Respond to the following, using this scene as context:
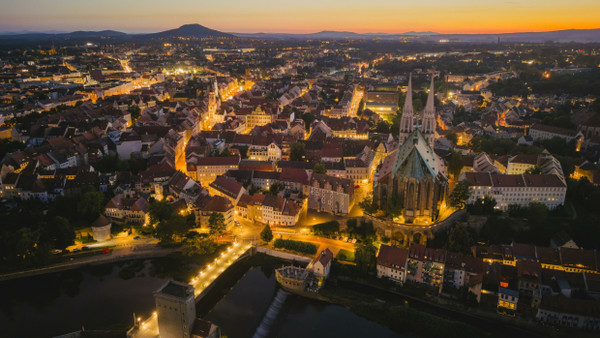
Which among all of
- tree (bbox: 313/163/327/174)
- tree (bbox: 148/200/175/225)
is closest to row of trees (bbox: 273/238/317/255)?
tree (bbox: 148/200/175/225)

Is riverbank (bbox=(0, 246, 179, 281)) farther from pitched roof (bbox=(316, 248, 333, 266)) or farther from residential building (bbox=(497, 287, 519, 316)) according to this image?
residential building (bbox=(497, 287, 519, 316))

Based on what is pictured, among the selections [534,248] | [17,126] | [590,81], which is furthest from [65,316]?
[590,81]

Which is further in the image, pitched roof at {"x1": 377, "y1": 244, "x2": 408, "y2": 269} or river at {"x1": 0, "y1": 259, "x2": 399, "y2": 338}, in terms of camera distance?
pitched roof at {"x1": 377, "y1": 244, "x2": 408, "y2": 269}

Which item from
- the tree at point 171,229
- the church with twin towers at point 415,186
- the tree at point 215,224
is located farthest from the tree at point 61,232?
the church with twin towers at point 415,186

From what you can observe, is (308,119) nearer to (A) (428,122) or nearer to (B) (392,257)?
(A) (428,122)

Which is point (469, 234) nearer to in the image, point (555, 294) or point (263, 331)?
point (555, 294)

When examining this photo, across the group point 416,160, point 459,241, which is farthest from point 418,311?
point 416,160
